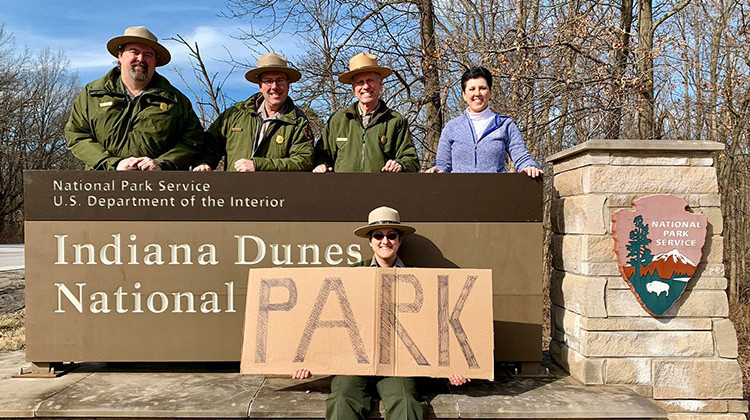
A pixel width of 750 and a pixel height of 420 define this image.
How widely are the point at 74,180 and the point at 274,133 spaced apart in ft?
4.42

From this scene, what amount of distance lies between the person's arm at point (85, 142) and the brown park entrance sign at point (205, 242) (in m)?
0.12

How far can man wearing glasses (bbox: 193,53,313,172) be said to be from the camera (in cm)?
383

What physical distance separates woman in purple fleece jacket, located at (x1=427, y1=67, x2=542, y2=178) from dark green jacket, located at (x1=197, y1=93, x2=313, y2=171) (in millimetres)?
908

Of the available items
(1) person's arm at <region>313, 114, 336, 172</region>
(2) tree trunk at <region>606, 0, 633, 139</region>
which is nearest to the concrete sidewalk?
(1) person's arm at <region>313, 114, 336, 172</region>

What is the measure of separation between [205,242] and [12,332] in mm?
3680

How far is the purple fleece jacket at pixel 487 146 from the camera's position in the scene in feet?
12.4

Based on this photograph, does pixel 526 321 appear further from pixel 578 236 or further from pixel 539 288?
pixel 578 236

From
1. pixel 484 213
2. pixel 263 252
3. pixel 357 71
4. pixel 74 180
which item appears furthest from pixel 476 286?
pixel 74 180

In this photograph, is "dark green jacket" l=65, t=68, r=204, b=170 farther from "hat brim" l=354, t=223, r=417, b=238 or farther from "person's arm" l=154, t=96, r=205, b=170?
"hat brim" l=354, t=223, r=417, b=238

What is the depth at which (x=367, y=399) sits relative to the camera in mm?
3016

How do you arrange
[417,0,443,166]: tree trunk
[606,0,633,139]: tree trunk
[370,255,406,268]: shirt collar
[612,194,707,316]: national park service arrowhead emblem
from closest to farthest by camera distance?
[370,255,406,268]: shirt collar
[612,194,707,316]: national park service arrowhead emblem
[606,0,633,139]: tree trunk
[417,0,443,166]: tree trunk

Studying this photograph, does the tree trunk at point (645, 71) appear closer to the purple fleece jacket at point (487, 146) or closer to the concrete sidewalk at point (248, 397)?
the purple fleece jacket at point (487, 146)

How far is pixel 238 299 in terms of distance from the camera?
367 centimetres

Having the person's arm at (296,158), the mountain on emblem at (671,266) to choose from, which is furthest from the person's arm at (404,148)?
the mountain on emblem at (671,266)
